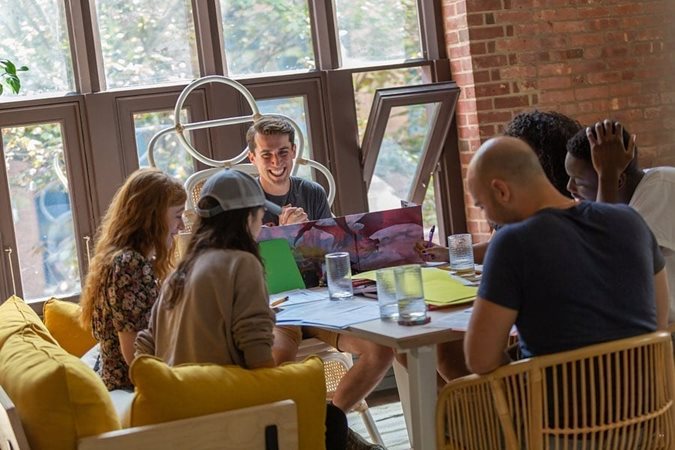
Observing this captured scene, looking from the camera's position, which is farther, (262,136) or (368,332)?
(262,136)

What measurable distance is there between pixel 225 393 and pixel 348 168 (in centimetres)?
263

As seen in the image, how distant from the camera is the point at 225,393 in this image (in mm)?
2531

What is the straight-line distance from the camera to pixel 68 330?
371 cm

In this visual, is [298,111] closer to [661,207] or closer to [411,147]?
Result: [411,147]

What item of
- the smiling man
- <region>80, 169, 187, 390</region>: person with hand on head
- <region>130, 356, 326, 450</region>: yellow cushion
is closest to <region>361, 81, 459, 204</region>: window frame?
the smiling man

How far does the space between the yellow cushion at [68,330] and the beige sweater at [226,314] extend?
108 cm

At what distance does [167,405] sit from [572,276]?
95cm

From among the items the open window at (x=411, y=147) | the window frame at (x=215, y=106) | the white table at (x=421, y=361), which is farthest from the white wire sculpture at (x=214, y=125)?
the white table at (x=421, y=361)

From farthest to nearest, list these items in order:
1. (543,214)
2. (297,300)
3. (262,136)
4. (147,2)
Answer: (147,2) → (262,136) → (297,300) → (543,214)

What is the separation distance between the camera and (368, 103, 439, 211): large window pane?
5172 mm

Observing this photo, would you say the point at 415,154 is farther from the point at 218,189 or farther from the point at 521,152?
the point at 521,152

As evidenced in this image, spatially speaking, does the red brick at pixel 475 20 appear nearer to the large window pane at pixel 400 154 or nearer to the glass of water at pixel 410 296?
the large window pane at pixel 400 154

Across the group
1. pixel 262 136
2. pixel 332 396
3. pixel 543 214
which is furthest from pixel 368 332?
pixel 262 136

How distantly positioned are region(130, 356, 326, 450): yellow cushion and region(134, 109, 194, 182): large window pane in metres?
2.32
